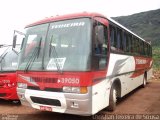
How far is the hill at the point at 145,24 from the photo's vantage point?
96.7 m

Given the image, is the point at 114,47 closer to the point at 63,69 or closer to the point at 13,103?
the point at 63,69

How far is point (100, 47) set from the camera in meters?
7.27

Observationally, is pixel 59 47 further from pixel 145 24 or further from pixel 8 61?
pixel 145 24

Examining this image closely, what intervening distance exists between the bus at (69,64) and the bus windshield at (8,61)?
2.43 metres

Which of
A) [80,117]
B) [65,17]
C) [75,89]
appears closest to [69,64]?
[75,89]

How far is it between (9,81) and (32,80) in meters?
2.58

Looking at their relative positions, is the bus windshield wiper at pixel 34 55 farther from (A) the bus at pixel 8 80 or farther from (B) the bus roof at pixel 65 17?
(A) the bus at pixel 8 80

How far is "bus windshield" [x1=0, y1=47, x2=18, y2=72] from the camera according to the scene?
33.1 ft

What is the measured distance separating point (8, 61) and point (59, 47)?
401cm

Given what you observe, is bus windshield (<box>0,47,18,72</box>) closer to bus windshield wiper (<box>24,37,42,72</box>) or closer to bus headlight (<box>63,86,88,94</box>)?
bus windshield wiper (<box>24,37,42,72</box>)

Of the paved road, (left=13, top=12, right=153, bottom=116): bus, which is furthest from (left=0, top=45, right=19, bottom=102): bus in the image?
(left=13, top=12, right=153, bottom=116): bus

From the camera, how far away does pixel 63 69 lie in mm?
6762

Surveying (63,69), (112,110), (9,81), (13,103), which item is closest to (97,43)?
(63,69)

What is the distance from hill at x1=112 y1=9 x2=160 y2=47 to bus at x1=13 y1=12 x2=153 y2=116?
83482 mm
